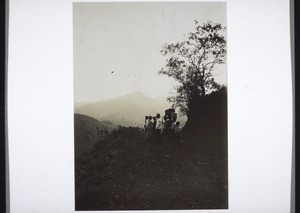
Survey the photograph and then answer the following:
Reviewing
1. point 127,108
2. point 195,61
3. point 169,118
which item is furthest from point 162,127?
point 195,61

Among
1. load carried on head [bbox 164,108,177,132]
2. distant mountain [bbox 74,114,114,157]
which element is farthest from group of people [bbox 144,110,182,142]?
distant mountain [bbox 74,114,114,157]

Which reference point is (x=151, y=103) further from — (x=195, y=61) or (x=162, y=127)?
(x=195, y=61)

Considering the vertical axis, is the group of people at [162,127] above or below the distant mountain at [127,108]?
below

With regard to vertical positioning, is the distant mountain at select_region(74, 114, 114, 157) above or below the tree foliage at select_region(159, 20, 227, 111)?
below

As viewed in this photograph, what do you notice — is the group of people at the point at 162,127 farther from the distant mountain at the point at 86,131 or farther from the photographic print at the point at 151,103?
the distant mountain at the point at 86,131

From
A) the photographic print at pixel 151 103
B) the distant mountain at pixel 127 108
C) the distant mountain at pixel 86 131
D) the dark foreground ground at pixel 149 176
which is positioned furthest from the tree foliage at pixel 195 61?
the distant mountain at pixel 86 131

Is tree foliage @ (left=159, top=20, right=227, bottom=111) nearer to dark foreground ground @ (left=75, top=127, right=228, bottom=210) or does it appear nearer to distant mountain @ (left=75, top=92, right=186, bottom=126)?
distant mountain @ (left=75, top=92, right=186, bottom=126)

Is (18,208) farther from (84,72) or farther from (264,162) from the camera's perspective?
(264,162)
